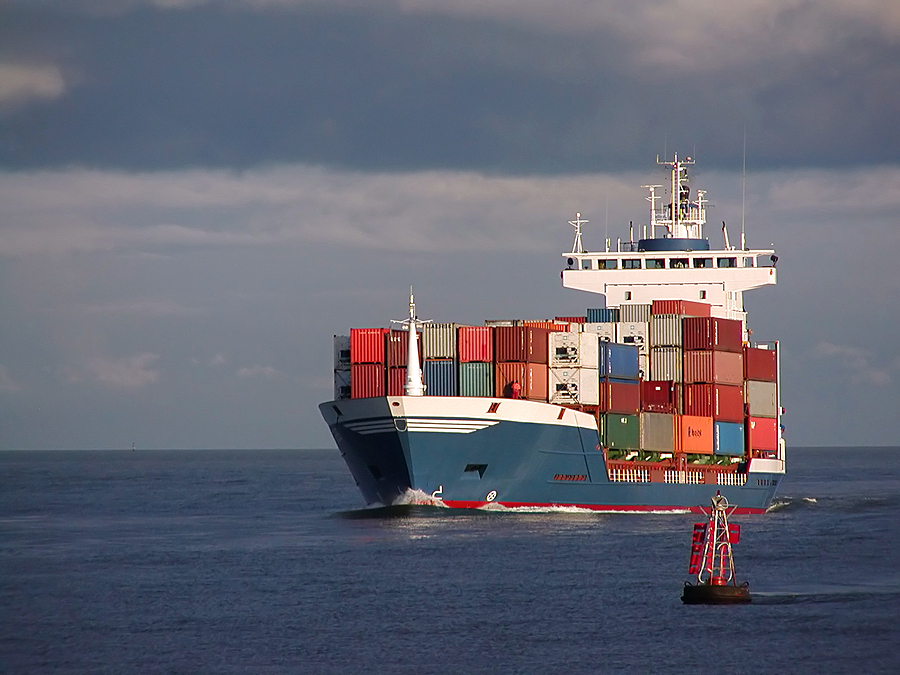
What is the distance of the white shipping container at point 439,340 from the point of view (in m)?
56.7

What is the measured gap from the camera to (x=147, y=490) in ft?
338

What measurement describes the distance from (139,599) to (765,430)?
3466 cm

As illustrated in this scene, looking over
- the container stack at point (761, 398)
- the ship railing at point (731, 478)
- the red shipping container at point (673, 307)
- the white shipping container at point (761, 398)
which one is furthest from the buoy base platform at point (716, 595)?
the white shipping container at point (761, 398)

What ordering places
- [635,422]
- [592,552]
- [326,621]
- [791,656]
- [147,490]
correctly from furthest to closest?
[147,490]
[635,422]
[592,552]
[326,621]
[791,656]

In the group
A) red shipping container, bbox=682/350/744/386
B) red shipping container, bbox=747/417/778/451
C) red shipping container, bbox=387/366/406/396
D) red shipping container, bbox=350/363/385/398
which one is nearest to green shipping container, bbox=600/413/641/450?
red shipping container, bbox=682/350/744/386

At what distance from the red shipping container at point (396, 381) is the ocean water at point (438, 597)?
4.58 meters

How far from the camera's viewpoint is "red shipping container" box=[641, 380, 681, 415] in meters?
60.6

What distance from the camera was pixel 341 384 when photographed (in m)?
60.2

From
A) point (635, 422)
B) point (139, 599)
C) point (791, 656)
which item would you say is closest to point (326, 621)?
point (139, 599)

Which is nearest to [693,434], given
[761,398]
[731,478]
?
[731,478]

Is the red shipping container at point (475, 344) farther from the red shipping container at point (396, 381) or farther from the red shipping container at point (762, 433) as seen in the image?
the red shipping container at point (762, 433)

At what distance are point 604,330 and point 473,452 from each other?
486 inches

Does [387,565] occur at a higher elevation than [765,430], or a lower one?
lower

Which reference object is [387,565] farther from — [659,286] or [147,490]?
[147,490]
